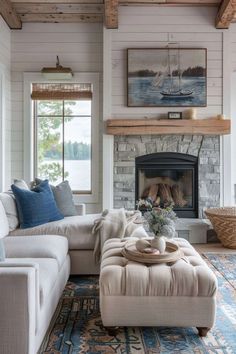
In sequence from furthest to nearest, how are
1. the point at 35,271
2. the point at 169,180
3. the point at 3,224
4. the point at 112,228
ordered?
the point at 169,180 → the point at 112,228 → the point at 3,224 → the point at 35,271

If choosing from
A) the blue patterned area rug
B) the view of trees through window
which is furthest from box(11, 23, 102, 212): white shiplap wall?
the blue patterned area rug

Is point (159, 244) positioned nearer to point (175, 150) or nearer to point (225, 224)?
point (225, 224)

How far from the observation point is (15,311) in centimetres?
179

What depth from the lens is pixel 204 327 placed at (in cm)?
224

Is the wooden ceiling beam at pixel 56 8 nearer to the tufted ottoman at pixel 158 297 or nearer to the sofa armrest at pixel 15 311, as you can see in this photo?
the tufted ottoman at pixel 158 297

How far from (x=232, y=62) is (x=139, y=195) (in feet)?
7.91

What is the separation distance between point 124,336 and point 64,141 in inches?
140

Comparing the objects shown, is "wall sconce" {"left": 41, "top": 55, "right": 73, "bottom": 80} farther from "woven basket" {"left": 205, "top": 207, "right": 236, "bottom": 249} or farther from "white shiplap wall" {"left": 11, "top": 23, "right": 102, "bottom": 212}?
"woven basket" {"left": 205, "top": 207, "right": 236, "bottom": 249}

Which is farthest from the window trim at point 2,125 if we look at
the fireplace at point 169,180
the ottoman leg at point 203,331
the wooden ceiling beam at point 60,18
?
the ottoman leg at point 203,331

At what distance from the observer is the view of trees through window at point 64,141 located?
5277mm

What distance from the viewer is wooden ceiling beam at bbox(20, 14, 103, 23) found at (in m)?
4.98

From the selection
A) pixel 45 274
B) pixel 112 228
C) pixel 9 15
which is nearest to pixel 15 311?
pixel 45 274

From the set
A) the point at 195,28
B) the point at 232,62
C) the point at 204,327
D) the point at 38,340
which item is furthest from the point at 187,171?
the point at 38,340

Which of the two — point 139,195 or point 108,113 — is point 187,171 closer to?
point 139,195
